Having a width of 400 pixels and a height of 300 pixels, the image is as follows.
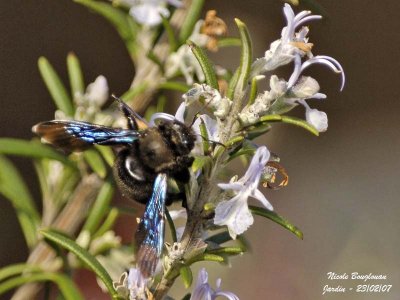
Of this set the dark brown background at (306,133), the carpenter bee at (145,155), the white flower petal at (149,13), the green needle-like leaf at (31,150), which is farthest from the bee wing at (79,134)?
the dark brown background at (306,133)

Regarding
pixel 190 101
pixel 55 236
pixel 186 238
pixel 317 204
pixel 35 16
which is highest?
pixel 190 101

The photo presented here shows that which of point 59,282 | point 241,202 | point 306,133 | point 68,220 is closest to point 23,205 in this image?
point 68,220

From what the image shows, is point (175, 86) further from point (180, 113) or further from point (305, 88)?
point (305, 88)

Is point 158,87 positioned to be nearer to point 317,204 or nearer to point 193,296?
point 193,296

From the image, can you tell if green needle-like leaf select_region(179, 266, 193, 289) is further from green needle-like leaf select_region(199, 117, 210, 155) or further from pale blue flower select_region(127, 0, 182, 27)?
pale blue flower select_region(127, 0, 182, 27)

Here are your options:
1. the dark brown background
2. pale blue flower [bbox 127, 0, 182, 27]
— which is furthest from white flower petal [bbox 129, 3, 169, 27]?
the dark brown background

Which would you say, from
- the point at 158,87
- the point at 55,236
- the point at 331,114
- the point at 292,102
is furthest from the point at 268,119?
the point at 331,114
